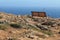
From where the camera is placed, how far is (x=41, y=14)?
3728cm

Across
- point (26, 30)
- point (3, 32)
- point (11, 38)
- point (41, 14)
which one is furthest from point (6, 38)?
point (41, 14)

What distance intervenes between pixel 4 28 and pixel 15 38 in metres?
3.08

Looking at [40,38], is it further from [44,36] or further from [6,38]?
[6,38]

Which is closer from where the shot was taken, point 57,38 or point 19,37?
point 19,37

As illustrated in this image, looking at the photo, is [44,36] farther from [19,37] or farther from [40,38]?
[19,37]

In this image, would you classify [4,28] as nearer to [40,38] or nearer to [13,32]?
[13,32]

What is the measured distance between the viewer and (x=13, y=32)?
67.4 feet

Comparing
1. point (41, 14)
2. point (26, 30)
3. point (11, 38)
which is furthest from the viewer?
point (41, 14)

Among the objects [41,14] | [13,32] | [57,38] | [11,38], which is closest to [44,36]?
[57,38]

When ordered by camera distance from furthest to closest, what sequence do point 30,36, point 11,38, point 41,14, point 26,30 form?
1. point 41,14
2. point 26,30
3. point 30,36
4. point 11,38

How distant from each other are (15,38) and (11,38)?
0.28m

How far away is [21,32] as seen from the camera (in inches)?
832

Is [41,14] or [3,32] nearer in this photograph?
[3,32]

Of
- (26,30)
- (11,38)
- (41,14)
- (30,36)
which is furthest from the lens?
(41,14)
